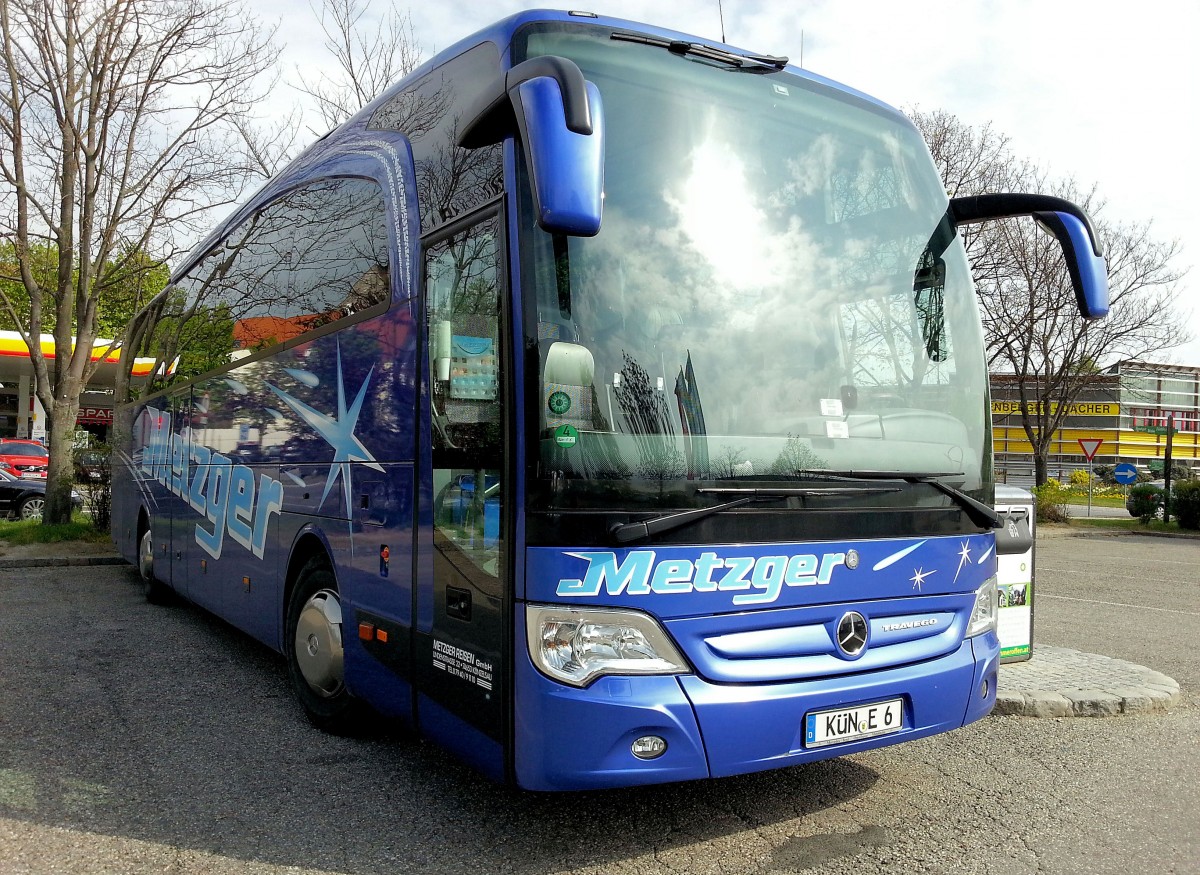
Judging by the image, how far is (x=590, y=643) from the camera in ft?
11.9

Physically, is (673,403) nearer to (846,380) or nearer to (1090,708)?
A: (846,380)

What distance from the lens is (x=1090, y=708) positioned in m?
6.30

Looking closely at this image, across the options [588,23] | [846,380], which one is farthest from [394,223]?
[846,380]

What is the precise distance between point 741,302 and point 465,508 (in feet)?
4.47

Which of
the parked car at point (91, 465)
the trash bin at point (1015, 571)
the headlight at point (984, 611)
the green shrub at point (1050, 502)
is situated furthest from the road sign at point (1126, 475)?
the headlight at point (984, 611)

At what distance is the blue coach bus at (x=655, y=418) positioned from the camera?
3646 mm

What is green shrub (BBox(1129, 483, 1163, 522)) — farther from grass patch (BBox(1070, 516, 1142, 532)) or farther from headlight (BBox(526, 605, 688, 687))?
headlight (BBox(526, 605, 688, 687))

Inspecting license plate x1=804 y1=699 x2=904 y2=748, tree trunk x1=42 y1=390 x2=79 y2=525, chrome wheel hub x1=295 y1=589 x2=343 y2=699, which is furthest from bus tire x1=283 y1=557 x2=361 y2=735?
tree trunk x1=42 y1=390 x2=79 y2=525

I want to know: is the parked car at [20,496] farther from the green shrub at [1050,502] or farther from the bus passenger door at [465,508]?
the green shrub at [1050,502]

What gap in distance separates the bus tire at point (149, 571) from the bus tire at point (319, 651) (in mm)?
4704

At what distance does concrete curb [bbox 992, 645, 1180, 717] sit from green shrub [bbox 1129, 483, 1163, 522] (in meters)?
23.3

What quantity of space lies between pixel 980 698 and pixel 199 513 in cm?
602

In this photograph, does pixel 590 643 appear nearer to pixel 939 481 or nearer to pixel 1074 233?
pixel 939 481

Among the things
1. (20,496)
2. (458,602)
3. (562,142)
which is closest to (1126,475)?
(20,496)
